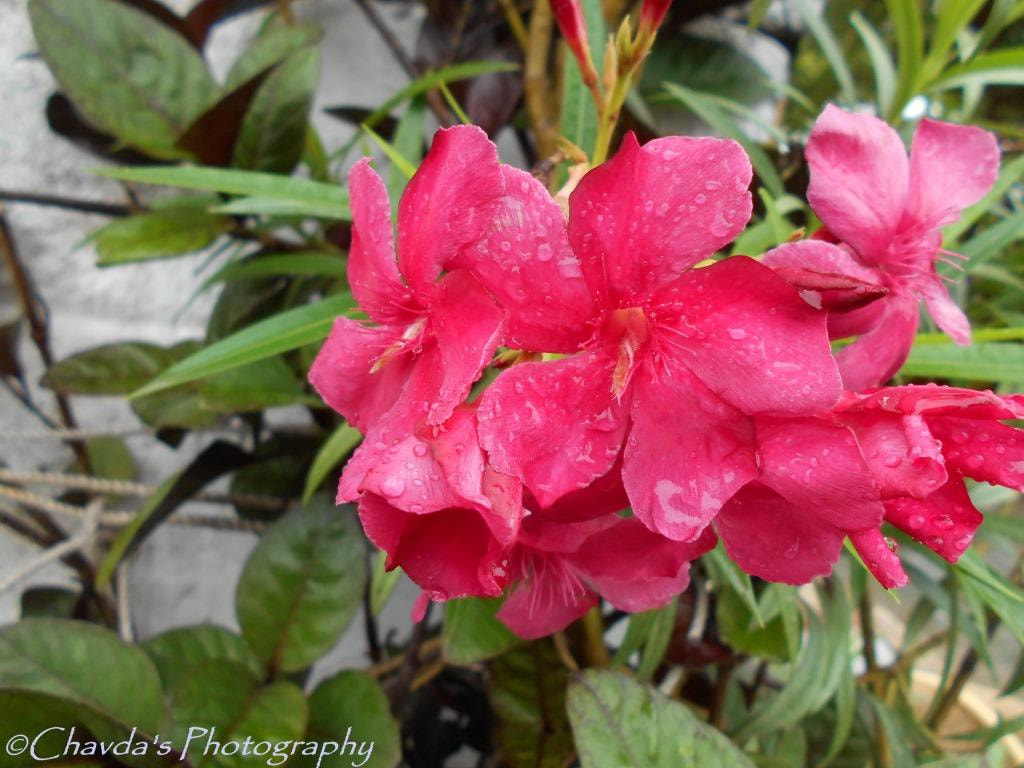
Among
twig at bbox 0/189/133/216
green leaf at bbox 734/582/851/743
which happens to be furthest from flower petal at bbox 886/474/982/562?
twig at bbox 0/189/133/216

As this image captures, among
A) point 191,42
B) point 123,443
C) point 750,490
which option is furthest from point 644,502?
point 123,443

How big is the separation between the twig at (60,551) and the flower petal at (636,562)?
0.65 m

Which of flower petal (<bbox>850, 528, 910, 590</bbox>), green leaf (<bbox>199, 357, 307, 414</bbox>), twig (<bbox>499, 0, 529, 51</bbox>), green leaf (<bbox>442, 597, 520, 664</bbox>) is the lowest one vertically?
green leaf (<bbox>442, 597, 520, 664</bbox>)

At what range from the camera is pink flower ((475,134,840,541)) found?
32 centimetres

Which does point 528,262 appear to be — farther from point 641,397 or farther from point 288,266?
point 288,266

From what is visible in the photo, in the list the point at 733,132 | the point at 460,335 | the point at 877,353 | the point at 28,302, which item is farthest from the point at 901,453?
the point at 28,302

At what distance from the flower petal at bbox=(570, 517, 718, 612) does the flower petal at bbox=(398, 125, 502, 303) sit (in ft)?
0.65

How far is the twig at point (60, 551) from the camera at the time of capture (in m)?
0.75

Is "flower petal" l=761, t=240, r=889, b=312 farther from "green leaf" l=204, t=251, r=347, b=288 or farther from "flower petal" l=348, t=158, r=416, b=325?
"green leaf" l=204, t=251, r=347, b=288

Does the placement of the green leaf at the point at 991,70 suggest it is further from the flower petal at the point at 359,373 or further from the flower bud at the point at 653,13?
the flower petal at the point at 359,373

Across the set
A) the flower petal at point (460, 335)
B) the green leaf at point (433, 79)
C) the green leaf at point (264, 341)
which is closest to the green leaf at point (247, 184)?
the green leaf at point (264, 341)

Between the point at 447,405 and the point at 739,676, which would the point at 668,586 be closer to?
the point at 447,405

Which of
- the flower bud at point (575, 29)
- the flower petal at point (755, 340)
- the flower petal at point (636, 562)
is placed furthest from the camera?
the flower bud at point (575, 29)

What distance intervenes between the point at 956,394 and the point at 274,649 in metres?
0.67
